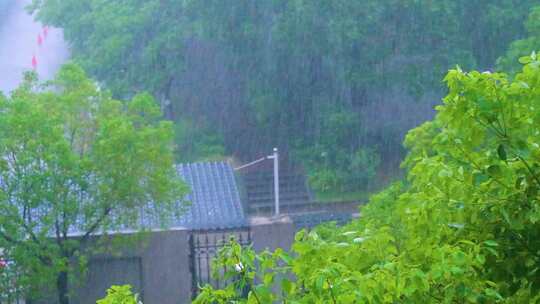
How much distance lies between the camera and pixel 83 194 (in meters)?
10.7

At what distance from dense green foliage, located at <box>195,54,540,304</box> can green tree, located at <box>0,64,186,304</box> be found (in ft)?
24.6

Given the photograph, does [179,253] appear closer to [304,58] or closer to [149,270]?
[149,270]

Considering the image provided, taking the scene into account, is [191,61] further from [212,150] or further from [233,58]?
[212,150]

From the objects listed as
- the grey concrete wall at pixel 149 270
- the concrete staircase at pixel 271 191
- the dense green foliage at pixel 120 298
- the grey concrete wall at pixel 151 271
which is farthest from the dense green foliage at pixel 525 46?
the dense green foliage at pixel 120 298

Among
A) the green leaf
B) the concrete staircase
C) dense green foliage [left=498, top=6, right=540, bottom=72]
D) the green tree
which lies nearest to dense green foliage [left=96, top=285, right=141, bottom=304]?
the green leaf

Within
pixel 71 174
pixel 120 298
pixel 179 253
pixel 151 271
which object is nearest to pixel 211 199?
pixel 179 253

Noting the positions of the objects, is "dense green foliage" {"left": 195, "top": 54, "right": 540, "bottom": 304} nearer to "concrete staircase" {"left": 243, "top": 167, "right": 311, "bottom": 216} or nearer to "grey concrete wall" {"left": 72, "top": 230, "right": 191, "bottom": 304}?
"grey concrete wall" {"left": 72, "top": 230, "right": 191, "bottom": 304}

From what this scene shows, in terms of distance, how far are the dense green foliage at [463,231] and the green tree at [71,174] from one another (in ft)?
24.6

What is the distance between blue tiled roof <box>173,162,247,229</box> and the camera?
12.9m

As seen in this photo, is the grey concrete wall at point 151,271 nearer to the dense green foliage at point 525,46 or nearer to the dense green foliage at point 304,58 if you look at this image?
the dense green foliage at point 525,46

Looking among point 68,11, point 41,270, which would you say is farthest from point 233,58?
point 41,270

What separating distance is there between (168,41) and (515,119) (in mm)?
18351

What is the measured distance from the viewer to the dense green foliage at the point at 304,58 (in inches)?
766

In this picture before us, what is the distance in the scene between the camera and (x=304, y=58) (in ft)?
68.5
